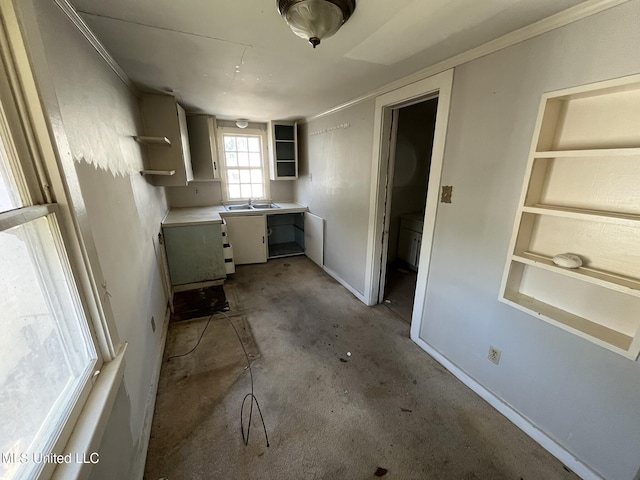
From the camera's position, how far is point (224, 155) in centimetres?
412

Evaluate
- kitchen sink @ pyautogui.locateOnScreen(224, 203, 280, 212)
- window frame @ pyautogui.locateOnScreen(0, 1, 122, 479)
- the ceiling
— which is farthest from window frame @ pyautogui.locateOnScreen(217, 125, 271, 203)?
window frame @ pyautogui.locateOnScreen(0, 1, 122, 479)

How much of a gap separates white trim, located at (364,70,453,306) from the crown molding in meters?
1.97

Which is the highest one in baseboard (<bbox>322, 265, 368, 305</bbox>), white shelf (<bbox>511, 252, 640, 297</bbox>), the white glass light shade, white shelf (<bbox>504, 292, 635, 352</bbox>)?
the white glass light shade

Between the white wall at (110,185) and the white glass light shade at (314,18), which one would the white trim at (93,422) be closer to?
the white wall at (110,185)

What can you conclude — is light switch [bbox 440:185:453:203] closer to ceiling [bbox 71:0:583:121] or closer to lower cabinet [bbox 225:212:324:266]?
ceiling [bbox 71:0:583:121]

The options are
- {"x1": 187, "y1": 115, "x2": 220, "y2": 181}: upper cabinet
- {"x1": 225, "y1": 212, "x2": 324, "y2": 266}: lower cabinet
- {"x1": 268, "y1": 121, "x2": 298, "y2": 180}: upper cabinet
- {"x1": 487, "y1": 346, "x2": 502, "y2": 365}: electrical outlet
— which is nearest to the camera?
{"x1": 487, "y1": 346, "x2": 502, "y2": 365}: electrical outlet

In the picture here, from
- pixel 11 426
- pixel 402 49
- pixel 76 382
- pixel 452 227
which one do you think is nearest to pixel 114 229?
pixel 76 382

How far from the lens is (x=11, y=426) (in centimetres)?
61

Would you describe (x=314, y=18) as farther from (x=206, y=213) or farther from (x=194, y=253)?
(x=206, y=213)

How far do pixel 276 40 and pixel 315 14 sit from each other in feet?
1.60

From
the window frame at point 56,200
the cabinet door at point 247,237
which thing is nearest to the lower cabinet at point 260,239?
the cabinet door at point 247,237

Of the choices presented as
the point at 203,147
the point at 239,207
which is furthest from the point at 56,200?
the point at 239,207

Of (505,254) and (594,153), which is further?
(505,254)

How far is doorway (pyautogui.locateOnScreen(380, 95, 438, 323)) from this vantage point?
333 cm
